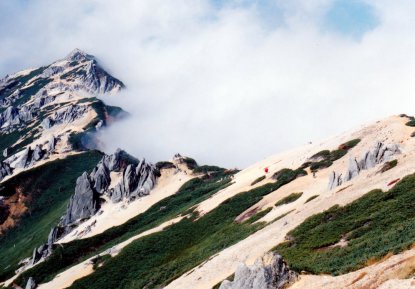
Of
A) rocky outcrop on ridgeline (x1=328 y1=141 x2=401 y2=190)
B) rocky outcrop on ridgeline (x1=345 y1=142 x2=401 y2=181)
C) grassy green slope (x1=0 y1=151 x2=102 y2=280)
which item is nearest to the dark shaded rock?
grassy green slope (x1=0 y1=151 x2=102 y2=280)

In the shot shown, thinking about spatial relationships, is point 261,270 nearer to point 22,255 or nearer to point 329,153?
point 329,153

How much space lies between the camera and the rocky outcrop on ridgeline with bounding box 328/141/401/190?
217ft

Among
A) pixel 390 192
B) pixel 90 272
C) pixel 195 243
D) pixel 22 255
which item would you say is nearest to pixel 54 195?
pixel 22 255

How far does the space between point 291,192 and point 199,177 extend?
226 feet

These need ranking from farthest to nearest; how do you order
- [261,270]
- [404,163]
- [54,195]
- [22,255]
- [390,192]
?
[54,195], [22,255], [404,163], [390,192], [261,270]

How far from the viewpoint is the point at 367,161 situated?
67750 millimetres

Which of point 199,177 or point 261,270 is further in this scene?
point 199,177

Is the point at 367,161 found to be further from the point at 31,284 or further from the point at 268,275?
the point at 31,284

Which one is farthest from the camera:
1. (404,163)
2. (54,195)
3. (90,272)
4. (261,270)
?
(54,195)

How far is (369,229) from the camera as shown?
1650 inches

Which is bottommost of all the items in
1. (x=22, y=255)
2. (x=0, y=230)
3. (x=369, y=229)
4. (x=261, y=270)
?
(x=369, y=229)

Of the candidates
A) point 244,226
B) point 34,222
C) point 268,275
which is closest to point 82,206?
point 34,222

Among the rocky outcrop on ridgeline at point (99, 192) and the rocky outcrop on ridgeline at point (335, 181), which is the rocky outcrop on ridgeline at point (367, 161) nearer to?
the rocky outcrop on ridgeline at point (335, 181)

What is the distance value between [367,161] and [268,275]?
4079cm
